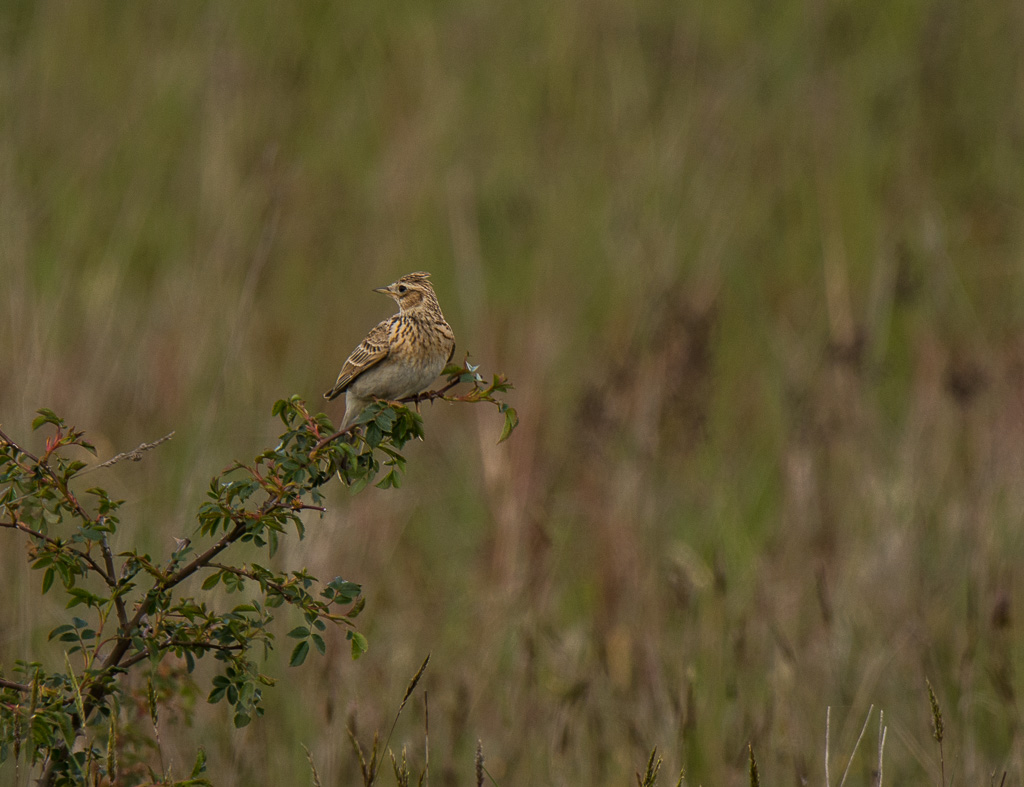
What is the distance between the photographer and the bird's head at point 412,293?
4108mm

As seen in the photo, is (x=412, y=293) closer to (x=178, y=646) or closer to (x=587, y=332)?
(x=178, y=646)

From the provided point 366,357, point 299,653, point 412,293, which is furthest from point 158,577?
point 412,293

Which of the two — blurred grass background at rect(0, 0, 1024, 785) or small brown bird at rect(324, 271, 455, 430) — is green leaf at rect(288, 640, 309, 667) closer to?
blurred grass background at rect(0, 0, 1024, 785)

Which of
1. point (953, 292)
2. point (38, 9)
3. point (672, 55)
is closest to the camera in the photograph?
point (953, 292)

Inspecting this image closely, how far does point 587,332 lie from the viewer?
7391 mm

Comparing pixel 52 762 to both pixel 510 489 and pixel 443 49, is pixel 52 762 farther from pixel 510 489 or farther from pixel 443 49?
pixel 443 49

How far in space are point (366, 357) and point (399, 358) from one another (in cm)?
17

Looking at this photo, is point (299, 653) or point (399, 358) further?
point (399, 358)

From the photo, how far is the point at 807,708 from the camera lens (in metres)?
4.48

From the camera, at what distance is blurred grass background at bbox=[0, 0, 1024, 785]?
451 centimetres

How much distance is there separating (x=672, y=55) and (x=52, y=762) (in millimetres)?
6913

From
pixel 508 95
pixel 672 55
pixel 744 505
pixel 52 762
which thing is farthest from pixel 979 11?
pixel 52 762

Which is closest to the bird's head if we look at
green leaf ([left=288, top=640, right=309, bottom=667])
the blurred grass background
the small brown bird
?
the small brown bird

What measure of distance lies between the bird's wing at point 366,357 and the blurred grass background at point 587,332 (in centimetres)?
61
